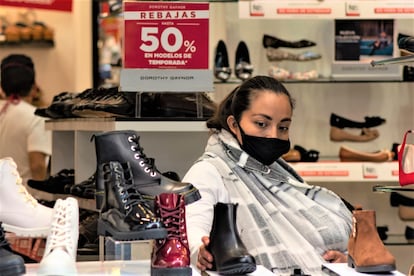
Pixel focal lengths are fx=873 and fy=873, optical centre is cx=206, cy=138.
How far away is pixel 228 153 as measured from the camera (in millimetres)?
3227

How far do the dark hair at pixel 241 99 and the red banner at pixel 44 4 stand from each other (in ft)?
15.2

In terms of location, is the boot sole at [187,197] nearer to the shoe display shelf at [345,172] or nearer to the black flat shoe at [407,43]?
the black flat shoe at [407,43]

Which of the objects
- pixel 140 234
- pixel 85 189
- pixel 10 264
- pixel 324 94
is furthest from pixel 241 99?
pixel 324 94

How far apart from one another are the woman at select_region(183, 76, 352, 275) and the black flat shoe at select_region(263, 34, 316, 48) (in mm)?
1793

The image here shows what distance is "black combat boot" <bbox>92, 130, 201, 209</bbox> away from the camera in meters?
2.27

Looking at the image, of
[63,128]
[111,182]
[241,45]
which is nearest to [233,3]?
[241,45]

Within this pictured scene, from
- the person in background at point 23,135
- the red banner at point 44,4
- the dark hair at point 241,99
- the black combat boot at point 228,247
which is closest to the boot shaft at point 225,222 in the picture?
the black combat boot at point 228,247

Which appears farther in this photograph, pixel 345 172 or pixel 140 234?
pixel 345 172

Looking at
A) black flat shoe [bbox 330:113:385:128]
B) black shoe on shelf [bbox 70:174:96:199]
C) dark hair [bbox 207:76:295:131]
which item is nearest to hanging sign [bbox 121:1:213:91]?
dark hair [bbox 207:76:295:131]

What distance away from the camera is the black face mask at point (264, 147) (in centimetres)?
311

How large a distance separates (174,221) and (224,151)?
112cm

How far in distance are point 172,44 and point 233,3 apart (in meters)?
1.54

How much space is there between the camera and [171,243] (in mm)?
2102

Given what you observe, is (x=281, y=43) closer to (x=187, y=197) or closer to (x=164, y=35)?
(x=164, y=35)
